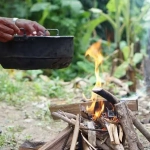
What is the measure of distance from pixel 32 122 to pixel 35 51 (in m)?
1.73

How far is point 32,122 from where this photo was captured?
14.1 feet

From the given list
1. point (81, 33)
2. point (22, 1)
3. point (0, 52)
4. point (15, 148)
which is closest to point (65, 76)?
point (81, 33)

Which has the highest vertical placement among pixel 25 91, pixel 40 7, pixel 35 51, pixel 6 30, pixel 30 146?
pixel 40 7

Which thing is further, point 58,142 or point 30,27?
Result: point 30,27

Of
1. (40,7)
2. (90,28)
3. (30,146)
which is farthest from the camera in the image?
(40,7)

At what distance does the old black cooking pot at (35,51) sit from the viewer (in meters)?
2.67

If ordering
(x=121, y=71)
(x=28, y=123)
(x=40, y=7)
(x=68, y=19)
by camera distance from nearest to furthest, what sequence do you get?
1. (x=28, y=123)
2. (x=121, y=71)
3. (x=40, y=7)
4. (x=68, y=19)

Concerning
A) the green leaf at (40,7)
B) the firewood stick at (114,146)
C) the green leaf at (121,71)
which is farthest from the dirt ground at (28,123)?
the green leaf at (40,7)

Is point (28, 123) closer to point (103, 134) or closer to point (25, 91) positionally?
point (25, 91)

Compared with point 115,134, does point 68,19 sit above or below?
above

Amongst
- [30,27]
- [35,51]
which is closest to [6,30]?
[35,51]

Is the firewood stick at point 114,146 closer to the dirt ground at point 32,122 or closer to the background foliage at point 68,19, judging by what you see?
the dirt ground at point 32,122

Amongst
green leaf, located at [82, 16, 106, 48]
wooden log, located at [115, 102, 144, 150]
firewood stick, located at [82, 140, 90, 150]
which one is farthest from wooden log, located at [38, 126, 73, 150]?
green leaf, located at [82, 16, 106, 48]

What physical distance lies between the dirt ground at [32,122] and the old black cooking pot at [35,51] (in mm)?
918
